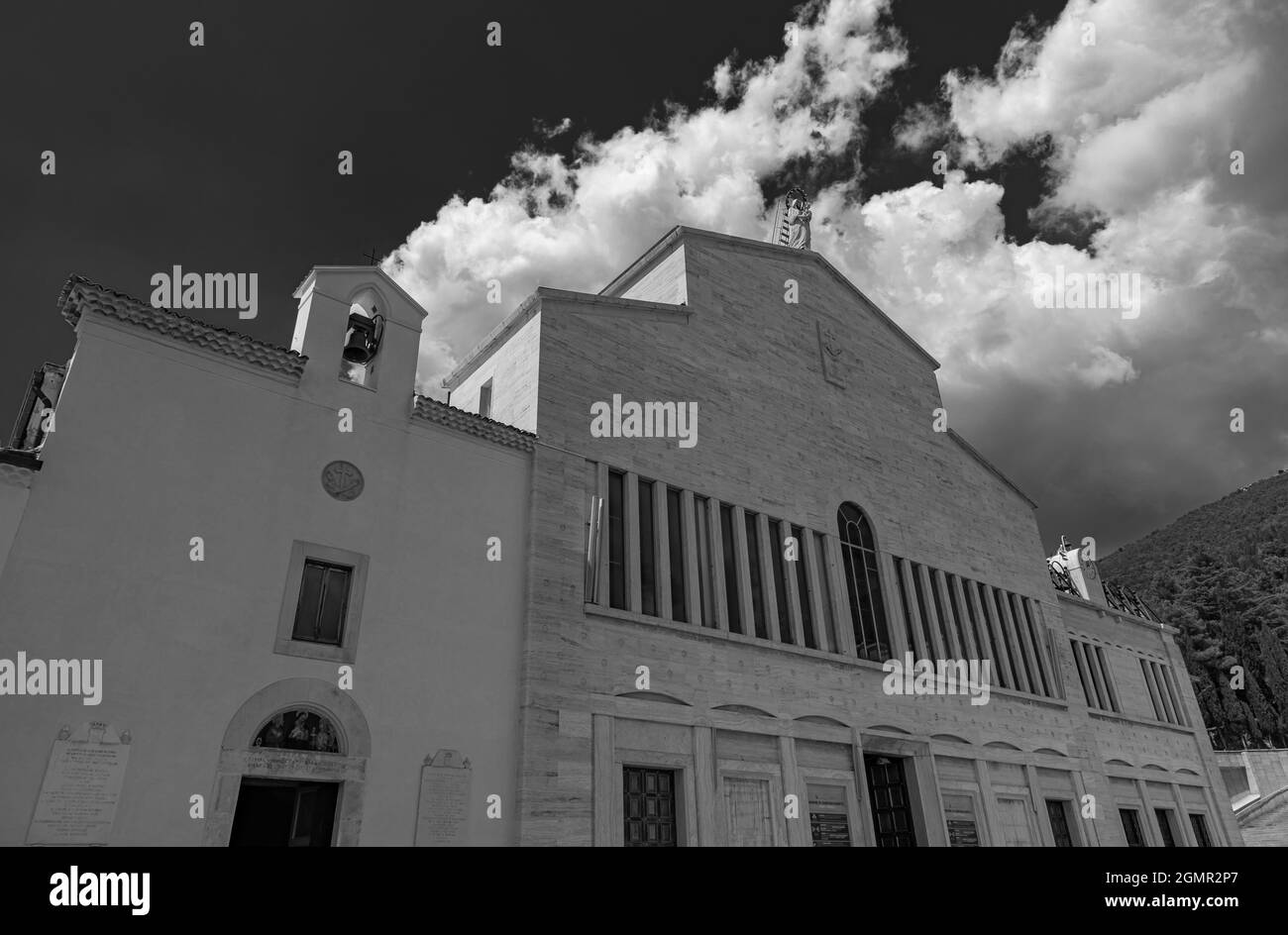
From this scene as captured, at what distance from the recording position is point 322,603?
10930 millimetres

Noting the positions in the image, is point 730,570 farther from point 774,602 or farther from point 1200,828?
point 1200,828

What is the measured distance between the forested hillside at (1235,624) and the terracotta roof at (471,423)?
145 feet

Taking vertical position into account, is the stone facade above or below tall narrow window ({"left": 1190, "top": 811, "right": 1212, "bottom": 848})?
above

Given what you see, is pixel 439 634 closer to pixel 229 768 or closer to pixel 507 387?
pixel 229 768

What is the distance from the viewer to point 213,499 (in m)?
10.4

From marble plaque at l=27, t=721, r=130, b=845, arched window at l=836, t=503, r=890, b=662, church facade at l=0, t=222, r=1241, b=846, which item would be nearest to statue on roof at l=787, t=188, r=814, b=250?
church facade at l=0, t=222, r=1241, b=846

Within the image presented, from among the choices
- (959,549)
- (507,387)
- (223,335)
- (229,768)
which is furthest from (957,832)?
(223,335)

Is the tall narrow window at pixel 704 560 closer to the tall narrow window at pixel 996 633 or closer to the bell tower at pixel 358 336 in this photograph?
the bell tower at pixel 358 336

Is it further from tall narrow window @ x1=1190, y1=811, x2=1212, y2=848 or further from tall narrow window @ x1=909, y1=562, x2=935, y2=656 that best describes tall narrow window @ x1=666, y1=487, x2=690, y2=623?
tall narrow window @ x1=1190, y1=811, x2=1212, y2=848

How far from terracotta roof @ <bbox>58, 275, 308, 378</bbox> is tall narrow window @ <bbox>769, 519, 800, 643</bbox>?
9.81 meters

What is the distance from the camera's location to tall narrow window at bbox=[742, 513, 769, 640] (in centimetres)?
1589

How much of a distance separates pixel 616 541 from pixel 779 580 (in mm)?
4127

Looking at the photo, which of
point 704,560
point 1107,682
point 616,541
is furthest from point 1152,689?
point 616,541
